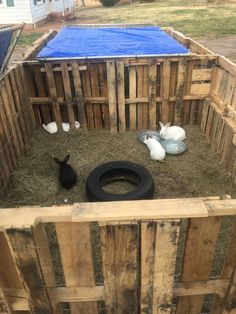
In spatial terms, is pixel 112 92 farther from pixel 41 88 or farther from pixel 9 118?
pixel 9 118

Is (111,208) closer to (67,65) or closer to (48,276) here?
(48,276)

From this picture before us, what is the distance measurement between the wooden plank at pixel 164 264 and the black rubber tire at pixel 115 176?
87.2 inches

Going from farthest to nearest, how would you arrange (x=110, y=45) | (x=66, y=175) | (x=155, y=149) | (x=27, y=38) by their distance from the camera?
(x=27, y=38)
(x=110, y=45)
(x=155, y=149)
(x=66, y=175)

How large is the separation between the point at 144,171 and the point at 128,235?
3247 mm

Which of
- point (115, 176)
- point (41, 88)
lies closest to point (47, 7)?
point (41, 88)

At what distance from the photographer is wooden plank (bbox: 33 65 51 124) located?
5919 mm

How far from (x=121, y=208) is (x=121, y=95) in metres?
4.63

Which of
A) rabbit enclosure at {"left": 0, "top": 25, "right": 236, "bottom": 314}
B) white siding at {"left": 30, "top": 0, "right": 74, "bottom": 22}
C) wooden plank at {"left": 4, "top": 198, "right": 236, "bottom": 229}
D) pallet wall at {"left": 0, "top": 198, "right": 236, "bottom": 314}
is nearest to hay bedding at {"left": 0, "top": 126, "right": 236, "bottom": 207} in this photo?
rabbit enclosure at {"left": 0, "top": 25, "right": 236, "bottom": 314}

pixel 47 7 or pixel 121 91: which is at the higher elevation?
pixel 121 91

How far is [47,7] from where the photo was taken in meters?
22.3

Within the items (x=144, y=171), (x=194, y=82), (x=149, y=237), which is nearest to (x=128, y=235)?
(x=149, y=237)

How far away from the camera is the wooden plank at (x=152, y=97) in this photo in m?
5.79

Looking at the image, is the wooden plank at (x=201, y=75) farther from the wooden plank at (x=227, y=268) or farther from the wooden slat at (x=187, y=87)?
the wooden plank at (x=227, y=268)

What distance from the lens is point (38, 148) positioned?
588 centimetres
